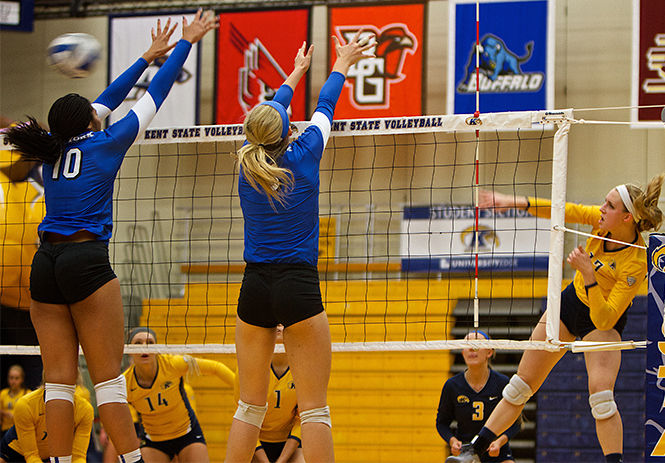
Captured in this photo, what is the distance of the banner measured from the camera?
33.3 feet

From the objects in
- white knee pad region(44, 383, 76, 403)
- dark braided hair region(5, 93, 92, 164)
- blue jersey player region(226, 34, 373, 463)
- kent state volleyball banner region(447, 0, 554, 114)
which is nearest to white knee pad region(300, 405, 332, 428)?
blue jersey player region(226, 34, 373, 463)

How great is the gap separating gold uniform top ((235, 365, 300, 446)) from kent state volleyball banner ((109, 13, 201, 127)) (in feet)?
19.9

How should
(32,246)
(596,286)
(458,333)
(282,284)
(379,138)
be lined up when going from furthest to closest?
(379,138), (458,333), (32,246), (596,286), (282,284)

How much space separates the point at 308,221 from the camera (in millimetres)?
3984

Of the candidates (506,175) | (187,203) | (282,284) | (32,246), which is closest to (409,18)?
(506,175)

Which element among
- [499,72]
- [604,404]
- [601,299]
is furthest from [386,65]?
[604,404]

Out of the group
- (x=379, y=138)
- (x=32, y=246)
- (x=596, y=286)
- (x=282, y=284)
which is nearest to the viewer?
(x=282, y=284)

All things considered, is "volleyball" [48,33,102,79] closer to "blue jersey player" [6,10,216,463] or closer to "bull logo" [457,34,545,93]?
"blue jersey player" [6,10,216,463]

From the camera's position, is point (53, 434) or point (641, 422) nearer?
point (53, 434)

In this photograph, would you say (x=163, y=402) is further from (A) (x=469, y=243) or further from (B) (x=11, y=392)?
(A) (x=469, y=243)

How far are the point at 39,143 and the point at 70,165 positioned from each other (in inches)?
8.1

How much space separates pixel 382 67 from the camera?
11.1m

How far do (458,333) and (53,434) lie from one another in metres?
7.11

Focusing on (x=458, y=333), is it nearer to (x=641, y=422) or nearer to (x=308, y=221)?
(x=641, y=422)
